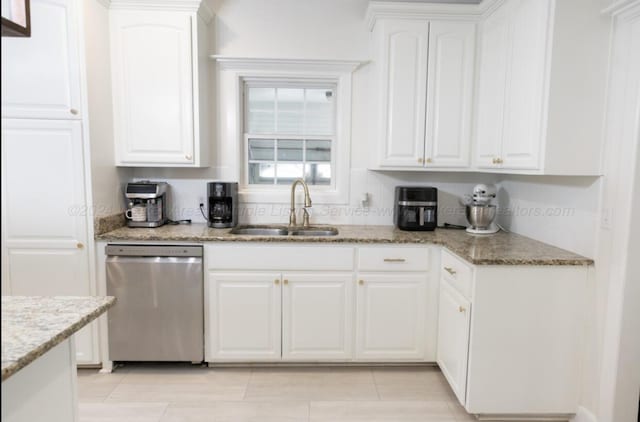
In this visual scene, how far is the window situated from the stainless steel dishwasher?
949 mm

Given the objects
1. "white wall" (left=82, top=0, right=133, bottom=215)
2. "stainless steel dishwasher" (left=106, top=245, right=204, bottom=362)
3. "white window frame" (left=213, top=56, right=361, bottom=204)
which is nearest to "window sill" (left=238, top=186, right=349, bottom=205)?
"white window frame" (left=213, top=56, right=361, bottom=204)

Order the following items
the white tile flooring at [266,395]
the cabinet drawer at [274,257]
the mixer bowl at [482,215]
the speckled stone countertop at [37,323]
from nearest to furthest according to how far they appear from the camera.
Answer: the speckled stone countertop at [37,323] → the white tile flooring at [266,395] → the cabinet drawer at [274,257] → the mixer bowl at [482,215]

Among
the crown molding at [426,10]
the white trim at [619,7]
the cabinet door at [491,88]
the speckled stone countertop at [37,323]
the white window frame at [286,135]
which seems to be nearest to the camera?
the speckled stone countertop at [37,323]

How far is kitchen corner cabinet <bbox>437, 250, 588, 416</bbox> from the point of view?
1.98 m

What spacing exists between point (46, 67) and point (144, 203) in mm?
984

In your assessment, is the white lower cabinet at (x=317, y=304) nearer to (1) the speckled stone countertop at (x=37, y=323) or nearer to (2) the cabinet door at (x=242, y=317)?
(2) the cabinet door at (x=242, y=317)

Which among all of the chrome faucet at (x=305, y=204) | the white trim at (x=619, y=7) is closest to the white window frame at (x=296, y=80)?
the chrome faucet at (x=305, y=204)

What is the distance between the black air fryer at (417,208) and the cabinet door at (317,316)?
63cm

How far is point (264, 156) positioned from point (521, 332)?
210 centimetres

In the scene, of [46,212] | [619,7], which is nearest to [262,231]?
[46,212]

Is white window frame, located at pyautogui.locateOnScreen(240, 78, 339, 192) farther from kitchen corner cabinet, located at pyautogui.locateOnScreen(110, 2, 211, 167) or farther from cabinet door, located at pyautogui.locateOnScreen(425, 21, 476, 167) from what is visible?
cabinet door, located at pyautogui.locateOnScreen(425, 21, 476, 167)

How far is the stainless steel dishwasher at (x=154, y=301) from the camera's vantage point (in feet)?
8.07

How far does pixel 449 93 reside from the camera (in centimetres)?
270

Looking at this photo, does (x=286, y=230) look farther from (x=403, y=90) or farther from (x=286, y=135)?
(x=403, y=90)
